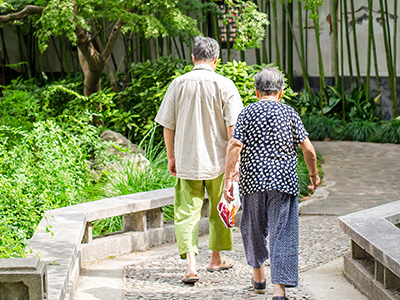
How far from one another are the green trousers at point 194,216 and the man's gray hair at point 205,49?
82 centimetres

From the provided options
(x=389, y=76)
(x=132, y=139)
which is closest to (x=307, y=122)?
(x=389, y=76)

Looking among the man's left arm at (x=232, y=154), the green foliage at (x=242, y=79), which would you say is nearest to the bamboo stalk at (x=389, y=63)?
the green foliage at (x=242, y=79)

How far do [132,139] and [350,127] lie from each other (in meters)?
4.69

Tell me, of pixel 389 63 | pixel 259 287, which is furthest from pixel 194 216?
pixel 389 63

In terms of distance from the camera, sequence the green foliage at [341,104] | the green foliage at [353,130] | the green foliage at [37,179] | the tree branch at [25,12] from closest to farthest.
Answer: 1. the green foliage at [37,179]
2. the tree branch at [25,12]
3. the green foliage at [353,130]
4. the green foliage at [341,104]

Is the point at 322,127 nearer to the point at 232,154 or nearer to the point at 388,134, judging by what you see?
the point at 388,134

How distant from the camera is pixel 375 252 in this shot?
3424 millimetres

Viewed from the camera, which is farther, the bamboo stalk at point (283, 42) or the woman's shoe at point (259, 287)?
the bamboo stalk at point (283, 42)

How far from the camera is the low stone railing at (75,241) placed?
2801 millimetres

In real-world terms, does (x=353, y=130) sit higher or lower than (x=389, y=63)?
lower

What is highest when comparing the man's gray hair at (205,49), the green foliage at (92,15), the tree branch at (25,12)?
the tree branch at (25,12)

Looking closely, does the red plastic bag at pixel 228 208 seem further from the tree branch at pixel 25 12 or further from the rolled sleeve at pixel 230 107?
the tree branch at pixel 25 12

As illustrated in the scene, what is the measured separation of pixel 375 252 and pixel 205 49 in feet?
5.52

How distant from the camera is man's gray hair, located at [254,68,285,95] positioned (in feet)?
11.7
